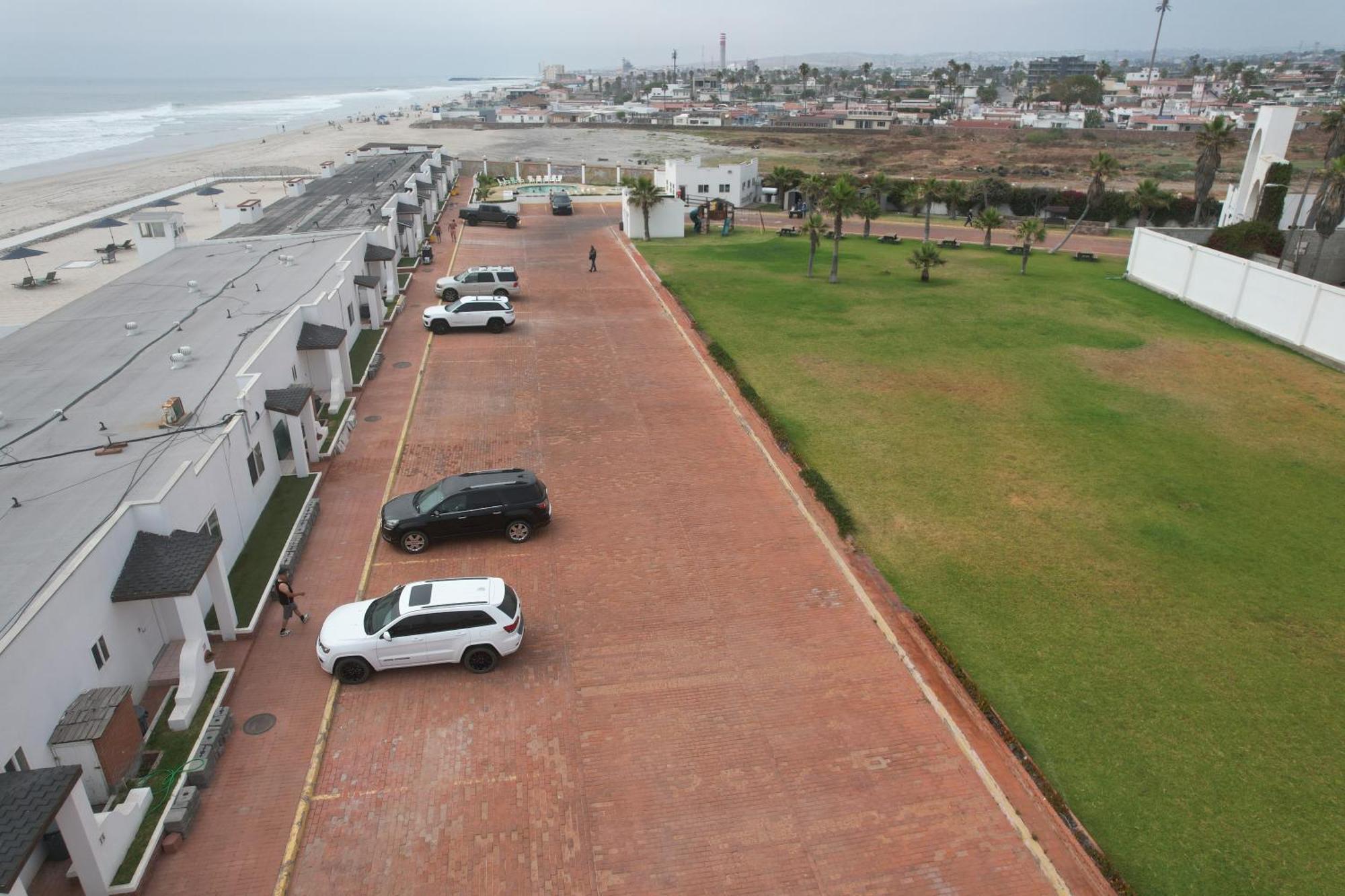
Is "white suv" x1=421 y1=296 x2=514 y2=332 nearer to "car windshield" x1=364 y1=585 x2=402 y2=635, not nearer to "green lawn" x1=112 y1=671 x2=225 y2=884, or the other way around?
"car windshield" x1=364 y1=585 x2=402 y2=635

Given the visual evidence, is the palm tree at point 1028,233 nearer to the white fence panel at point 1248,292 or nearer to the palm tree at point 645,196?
the white fence panel at point 1248,292

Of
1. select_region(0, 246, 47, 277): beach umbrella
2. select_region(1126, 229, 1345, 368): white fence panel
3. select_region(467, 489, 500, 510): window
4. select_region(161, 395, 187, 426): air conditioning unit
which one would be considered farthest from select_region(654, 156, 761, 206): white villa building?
select_region(161, 395, 187, 426): air conditioning unit

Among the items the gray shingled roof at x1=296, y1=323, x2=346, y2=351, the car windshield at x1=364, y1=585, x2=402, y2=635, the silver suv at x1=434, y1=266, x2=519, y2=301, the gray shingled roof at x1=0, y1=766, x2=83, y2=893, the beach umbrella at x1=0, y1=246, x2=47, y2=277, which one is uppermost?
the gray shingled roof at x1=296, y1=323, x2=346, y2=351

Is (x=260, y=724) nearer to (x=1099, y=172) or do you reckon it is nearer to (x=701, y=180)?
(x=1099, y=172)

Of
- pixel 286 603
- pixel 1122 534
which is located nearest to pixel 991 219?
pixel 1122 534

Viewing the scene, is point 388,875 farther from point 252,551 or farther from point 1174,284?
point 1174,284

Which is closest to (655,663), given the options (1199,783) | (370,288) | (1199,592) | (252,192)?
(1199,783)

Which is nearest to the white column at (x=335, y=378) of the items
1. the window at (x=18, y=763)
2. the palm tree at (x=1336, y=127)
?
the window at (x=18, y=763)
